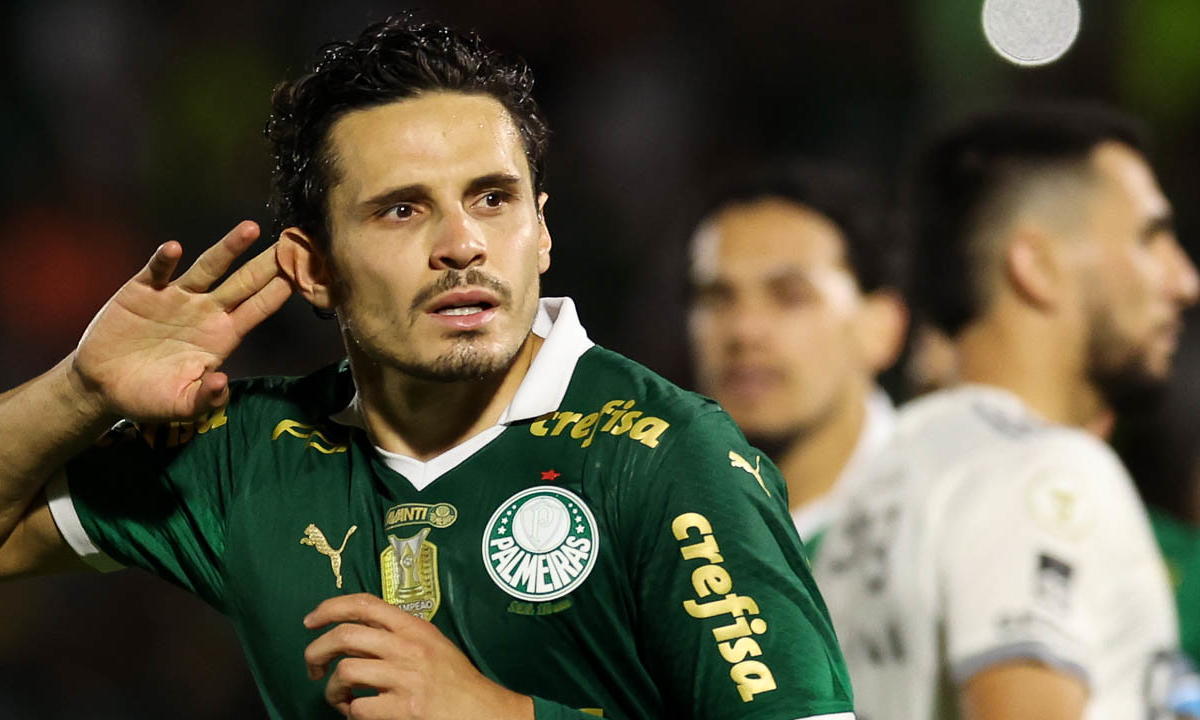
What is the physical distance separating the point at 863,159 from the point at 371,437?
582 cm

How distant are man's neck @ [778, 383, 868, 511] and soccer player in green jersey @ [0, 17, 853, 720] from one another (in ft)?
10.5

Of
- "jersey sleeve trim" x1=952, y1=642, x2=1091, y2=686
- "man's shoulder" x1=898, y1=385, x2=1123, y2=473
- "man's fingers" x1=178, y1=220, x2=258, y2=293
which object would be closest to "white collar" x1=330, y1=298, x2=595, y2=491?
"man's fingers" x1=178, y1=220, x2=258, y2=293

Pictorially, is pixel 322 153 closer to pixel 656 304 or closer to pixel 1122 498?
pixel 1122 498

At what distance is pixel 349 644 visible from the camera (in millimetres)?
1893

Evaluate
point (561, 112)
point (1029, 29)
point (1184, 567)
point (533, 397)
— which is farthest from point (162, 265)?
point (1029, 29)

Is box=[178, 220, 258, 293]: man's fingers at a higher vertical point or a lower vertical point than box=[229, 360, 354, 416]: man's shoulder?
higher

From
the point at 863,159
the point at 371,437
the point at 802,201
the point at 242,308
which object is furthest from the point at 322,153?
the point at 863,159

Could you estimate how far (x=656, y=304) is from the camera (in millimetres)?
6590

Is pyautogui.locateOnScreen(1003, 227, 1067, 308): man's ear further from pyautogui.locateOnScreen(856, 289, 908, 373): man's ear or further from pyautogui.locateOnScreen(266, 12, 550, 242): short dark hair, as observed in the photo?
pyautogui.locateOnScreen(266, 12, 550, 242): short dark hair

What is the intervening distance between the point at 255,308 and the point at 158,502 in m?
0.37

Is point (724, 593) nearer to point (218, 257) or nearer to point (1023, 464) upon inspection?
point (218, 257)

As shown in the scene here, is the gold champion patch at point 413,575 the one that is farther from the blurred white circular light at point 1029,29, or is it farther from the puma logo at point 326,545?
the blurred white circular light at point 1029,29

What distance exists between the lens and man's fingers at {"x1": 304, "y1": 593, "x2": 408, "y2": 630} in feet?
6.29

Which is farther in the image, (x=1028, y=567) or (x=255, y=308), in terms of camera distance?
(x=1028, y=567)
